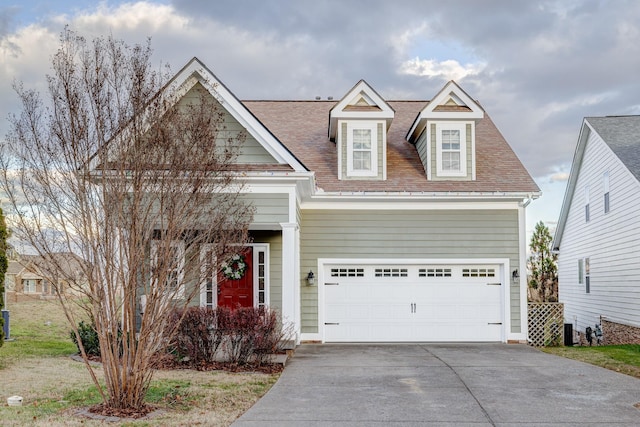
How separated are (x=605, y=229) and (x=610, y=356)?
7761 millimetres

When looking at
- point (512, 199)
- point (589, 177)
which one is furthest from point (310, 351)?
point (589, 177)

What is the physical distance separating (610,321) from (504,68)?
8.62 m

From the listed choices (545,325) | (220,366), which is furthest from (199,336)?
(545,325)

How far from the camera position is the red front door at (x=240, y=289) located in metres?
15.8

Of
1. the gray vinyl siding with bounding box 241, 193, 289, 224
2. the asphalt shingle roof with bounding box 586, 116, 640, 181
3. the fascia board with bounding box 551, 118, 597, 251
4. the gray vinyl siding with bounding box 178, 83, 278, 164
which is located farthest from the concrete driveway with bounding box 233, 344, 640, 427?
the fascia board with bounding box 551, 118, 597, 251

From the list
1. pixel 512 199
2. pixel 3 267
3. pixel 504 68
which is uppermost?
pixel 504 68

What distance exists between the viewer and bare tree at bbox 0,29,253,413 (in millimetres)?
7668

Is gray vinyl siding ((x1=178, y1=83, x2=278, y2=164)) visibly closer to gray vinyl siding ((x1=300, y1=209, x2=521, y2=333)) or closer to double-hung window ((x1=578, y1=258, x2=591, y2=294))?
gray vinyl siding ((x1=300, y1=209, x2=521, y2=333))

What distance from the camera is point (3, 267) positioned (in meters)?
11.9

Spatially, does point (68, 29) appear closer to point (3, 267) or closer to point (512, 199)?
point (3, 267)

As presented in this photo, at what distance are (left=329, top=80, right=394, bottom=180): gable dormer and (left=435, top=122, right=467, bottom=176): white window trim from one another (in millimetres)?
1358

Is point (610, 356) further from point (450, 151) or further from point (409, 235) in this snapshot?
point (450, 151)

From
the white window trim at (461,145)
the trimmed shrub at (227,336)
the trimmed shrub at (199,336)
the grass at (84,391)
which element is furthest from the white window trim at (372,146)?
the grass at (84,391)

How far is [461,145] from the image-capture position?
1700 centimetres
